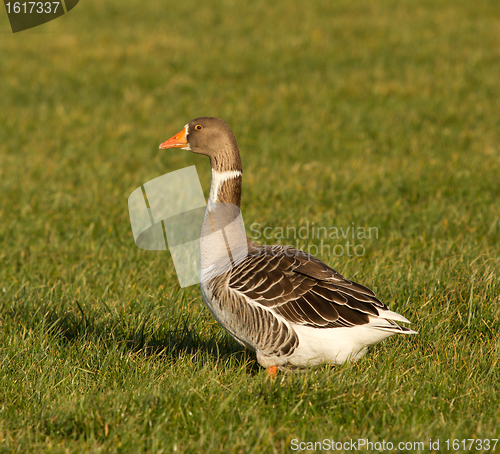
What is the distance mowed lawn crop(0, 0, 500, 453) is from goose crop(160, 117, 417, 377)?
20 cm

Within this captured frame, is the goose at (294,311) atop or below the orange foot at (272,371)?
atop

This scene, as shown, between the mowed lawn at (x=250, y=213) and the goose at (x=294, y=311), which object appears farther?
the goose at (x=294, y=311)

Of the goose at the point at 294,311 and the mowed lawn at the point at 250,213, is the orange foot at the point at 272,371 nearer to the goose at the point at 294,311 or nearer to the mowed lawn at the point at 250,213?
the goose at the point at 294,311

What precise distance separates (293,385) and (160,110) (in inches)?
413

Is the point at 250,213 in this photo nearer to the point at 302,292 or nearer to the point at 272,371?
the point at 302,292

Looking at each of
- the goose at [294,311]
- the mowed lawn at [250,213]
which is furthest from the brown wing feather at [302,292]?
the mowed lawn at [250,213]

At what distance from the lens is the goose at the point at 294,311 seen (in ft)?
13.8

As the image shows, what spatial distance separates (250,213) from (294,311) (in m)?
3.83

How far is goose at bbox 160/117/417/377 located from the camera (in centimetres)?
422

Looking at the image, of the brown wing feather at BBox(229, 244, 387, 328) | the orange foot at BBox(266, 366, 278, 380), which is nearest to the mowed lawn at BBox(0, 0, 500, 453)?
the orange foot at BBox(266, 366, 278, 380)

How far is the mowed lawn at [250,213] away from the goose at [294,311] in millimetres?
195

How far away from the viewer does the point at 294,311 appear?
4242 mm

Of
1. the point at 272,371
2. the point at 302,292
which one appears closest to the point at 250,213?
the point at 302,292

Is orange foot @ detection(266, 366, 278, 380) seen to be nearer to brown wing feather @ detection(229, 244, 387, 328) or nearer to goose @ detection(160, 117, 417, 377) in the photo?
goose @ detection(160, 117, 417, 377)
